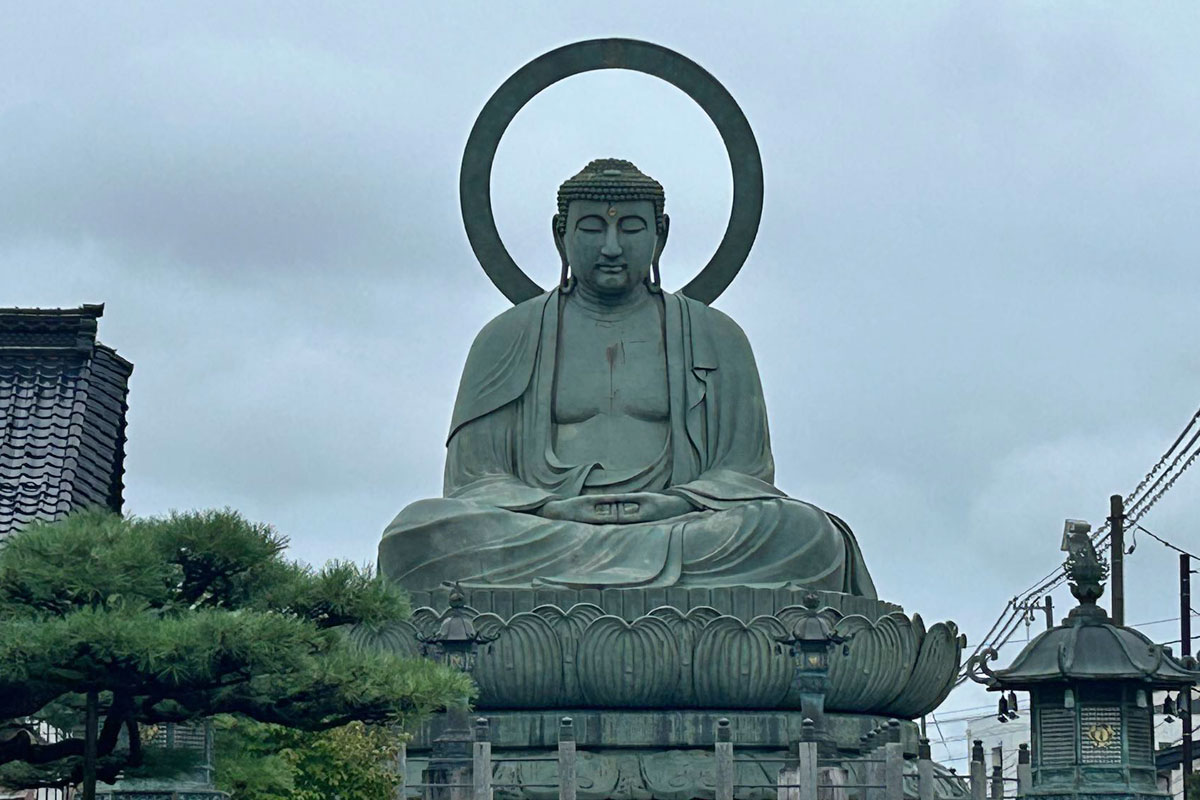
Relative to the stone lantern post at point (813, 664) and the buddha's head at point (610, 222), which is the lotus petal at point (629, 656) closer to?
the stone lantern post at point (813, 664)

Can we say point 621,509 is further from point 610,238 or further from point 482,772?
point 482,772

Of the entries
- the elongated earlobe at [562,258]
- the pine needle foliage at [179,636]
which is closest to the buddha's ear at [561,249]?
the elongated earlobe at [562,258]

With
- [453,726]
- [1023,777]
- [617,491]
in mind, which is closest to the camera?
[453,726]

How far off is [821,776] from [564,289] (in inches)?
226

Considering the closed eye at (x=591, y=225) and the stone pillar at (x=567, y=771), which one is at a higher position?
the closed eye at (x=591, y=225)

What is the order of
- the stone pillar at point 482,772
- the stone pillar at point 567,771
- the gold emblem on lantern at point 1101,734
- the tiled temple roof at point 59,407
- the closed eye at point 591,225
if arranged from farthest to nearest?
1. the closed eye at point 591,225
2. the tiled temple roof at point 59,407
3. the gold emblem on lantern at point 1101,734
4. the stone pillar at point 567,771
5. the stone pillar at point 482,772

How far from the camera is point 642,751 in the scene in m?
19.5

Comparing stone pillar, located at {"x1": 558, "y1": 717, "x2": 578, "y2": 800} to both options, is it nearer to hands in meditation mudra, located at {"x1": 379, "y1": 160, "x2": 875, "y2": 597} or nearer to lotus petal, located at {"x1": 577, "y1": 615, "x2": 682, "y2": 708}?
lotus petal, located at {"x1": 577, "y1": 615, "x2": 682, "y2": 708}

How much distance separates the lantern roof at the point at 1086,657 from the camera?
17.6 metres

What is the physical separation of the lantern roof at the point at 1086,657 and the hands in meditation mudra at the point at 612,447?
265 centimetres

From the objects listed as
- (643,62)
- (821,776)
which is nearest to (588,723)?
(821,776)


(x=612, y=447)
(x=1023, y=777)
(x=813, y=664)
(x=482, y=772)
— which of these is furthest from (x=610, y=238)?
(x=482, y=772)

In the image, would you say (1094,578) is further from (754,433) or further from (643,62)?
(643,62)

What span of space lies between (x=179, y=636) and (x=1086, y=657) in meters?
6.11
